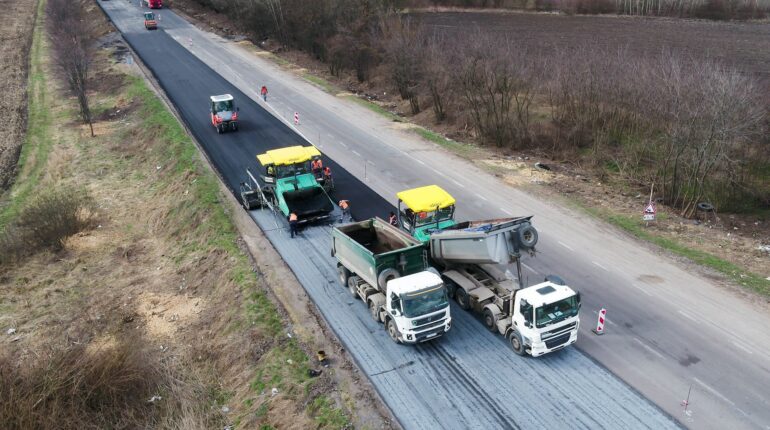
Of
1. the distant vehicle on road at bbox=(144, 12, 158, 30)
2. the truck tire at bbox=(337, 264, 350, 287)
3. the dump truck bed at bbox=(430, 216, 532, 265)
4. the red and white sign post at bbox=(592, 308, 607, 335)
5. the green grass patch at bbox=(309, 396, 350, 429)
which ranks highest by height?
the distant vehicle on road at bbox=(144, 12, 158, 30)

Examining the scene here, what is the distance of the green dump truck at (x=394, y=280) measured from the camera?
15.7 meters

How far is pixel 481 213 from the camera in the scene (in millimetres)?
25375


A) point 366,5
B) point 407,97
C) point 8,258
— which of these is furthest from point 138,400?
point 366,5

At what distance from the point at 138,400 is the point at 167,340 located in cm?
378

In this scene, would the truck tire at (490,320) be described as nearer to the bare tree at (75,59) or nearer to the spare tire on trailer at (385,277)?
the spare tire on trailer at (385,277)

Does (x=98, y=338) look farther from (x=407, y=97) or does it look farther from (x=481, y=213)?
(x=407, y=97)

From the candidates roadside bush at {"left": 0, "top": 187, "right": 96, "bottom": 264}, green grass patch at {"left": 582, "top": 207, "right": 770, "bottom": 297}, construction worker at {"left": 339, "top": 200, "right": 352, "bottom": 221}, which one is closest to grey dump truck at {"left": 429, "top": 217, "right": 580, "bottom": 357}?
construction worker at {"left": 339, "top": 200, "right": 352, "bottom": 221}

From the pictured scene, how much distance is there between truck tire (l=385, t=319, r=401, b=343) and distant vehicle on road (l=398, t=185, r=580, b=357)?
268 cm

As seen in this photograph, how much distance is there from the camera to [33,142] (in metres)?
39.3

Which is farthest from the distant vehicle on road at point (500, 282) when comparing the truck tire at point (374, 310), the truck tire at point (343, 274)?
the truck tire at point (343, 274)

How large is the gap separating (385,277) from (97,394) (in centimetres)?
844

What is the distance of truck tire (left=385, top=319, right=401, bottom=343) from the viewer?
53.3 ft

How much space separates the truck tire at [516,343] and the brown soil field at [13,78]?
3193cm

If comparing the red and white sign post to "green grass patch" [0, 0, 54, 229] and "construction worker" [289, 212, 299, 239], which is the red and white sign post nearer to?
"construction worker" [289, 212, 299, 239]
